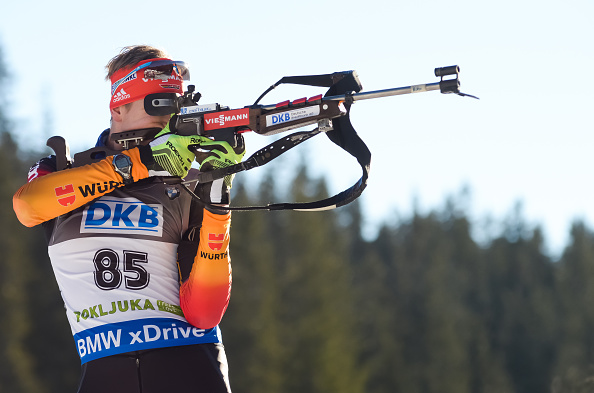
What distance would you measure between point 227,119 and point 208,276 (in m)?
0.77

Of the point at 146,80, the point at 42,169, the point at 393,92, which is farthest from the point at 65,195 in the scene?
the point at 393,92

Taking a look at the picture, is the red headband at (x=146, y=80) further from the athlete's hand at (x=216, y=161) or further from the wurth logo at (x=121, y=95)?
the athlete's hand at (x=216, y=161)

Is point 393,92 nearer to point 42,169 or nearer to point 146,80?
point 146,80

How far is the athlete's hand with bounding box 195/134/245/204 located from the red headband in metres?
0.51

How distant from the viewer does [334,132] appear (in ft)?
12.7

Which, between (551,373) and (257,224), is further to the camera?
(551,373)

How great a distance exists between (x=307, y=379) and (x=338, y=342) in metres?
3.46

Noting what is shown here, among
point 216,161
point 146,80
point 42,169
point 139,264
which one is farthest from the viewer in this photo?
point 146,80

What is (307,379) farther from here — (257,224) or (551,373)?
(551,373)

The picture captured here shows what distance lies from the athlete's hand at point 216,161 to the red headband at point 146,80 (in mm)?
511

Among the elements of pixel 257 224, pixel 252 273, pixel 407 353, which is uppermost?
pixel 257 224

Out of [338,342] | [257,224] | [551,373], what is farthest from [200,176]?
[551,373]

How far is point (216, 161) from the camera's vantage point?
3715 mm

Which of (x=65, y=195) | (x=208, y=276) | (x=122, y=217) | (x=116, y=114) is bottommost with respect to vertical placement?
(x=208, y=276)
